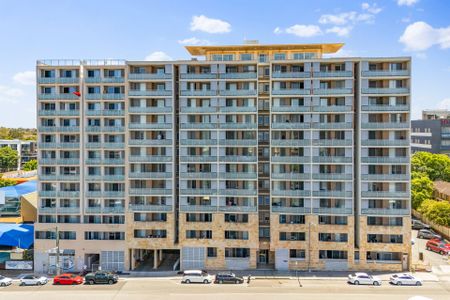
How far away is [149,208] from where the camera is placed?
2899 inches

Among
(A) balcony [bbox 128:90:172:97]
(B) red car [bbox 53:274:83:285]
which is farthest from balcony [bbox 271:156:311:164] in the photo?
(B) red car [bbox 53:274:83:285]

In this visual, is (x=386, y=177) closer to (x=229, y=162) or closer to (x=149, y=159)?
(x=229, y=162)

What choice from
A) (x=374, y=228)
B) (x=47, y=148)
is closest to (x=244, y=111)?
(x=374, y=228)

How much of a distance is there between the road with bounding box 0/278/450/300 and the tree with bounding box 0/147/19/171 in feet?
457

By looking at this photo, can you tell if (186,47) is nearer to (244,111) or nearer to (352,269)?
(244,111)

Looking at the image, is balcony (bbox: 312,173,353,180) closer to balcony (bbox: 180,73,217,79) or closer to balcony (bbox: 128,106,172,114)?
balcony (bbox: 180,73,217,79)

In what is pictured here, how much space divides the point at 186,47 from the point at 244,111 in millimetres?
19394

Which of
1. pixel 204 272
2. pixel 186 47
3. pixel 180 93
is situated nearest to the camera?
pixel 204 272

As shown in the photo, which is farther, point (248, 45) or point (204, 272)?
point (248, 45)

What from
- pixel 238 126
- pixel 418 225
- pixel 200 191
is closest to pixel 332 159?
pixel 238 126

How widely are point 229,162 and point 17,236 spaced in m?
42.5

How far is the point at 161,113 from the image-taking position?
7325 centimetres

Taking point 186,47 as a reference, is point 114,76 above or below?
below

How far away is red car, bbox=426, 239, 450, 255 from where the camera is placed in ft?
263
